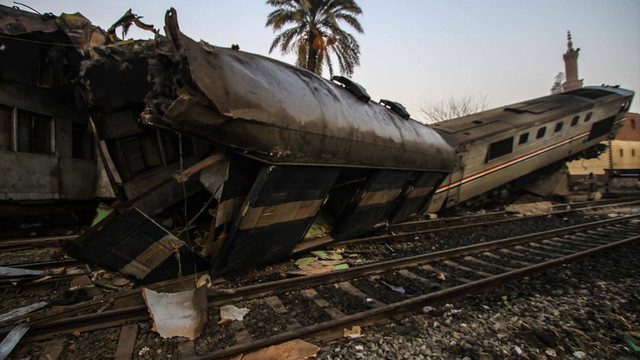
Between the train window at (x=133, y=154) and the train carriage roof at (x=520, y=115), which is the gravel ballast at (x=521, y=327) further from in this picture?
the train carriage roof at (x=520, y=115)

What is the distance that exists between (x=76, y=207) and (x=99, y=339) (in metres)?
7.82

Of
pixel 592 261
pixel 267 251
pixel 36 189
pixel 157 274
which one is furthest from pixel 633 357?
pixel 36 189

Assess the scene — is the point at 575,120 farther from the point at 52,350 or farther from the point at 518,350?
the point at 52,350

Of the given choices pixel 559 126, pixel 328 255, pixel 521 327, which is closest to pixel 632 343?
pixel 521 327

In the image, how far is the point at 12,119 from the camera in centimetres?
770

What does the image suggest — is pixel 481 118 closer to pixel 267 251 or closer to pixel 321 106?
pixel 321 106

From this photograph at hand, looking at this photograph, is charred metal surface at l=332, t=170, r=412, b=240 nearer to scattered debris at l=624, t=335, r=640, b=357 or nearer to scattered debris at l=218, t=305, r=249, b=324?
scattered debris at l=218, t=305, r=249, b=324

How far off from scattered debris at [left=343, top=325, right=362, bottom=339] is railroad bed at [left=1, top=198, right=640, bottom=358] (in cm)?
7

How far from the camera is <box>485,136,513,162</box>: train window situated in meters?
10.5

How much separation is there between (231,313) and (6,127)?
8.39 m

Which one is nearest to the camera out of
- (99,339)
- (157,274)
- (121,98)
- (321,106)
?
(99,339)

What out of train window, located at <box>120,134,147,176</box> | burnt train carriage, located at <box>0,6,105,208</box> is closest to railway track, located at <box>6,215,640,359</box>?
train window, located at <box>120,134,147,176</box>

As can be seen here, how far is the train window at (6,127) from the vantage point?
7.59 m

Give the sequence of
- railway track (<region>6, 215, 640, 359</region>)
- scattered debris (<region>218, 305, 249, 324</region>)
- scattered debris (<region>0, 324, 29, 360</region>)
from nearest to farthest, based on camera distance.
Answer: scattered debris (<region>0, 324, 29, 360</region>)
railway track (<region>6, 215, 640, 359</region>)
scattered debris (<region>218, 305, 249, 324</region>)
